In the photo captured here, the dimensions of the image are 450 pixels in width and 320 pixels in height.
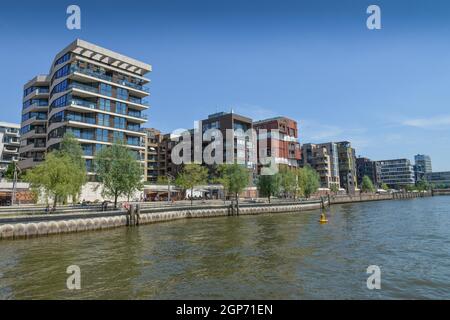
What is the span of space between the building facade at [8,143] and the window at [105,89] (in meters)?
59.5

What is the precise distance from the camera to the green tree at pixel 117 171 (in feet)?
160

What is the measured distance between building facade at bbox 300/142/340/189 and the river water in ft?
441

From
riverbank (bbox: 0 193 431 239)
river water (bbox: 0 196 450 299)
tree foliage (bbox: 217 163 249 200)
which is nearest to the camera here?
river water (bbox: 0 196 450 299)

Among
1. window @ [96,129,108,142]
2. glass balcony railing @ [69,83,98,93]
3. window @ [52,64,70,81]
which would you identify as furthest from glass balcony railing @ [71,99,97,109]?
window @ [52,64,70,81]

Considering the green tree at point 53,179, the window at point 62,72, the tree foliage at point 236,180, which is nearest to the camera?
the green tree at point 53,179

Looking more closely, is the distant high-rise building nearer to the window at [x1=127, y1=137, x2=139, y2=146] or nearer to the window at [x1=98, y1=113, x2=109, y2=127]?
the window at [x1=127, y1=137, x2=139, y2=146]

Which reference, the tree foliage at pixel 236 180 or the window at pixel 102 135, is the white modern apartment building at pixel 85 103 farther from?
the tree foliage at pixel 236 180

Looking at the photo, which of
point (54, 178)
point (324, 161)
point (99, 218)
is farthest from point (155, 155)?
point (99, 218)

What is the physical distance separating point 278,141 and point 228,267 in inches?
4252

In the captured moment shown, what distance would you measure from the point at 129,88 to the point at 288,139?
6781 centimetres

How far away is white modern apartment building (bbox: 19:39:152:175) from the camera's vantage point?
72062mm

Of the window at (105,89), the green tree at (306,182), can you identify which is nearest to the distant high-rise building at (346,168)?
the green tree at (306,182)

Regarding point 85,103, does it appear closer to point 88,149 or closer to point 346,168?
point 88,149
